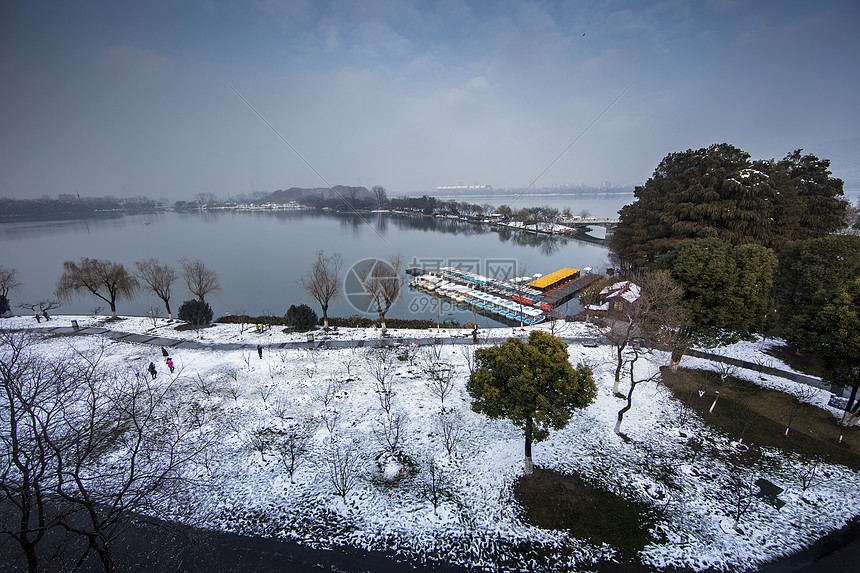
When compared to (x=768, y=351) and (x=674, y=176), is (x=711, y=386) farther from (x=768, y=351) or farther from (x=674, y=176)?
(x=674, y=176)

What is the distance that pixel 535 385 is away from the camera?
30.3 feet

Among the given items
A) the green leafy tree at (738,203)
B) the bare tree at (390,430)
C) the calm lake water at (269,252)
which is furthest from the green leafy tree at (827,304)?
the calm lake water at (269,252)

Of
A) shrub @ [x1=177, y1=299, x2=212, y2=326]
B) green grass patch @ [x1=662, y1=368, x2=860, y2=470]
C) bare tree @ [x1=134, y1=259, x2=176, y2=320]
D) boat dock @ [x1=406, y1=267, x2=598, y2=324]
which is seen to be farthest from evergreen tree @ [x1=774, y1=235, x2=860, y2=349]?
bare tree @ [x1=134, y1=259, x2=176, y2=320]

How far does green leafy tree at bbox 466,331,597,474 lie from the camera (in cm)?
917

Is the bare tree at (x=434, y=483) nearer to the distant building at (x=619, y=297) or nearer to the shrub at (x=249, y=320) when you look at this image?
the distant building at (x=619, y=297)

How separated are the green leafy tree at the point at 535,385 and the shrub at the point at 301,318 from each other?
1528 centimetres

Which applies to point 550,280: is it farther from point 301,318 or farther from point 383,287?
point 301,318

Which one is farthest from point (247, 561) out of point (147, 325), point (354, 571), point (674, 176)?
point (674, 176)

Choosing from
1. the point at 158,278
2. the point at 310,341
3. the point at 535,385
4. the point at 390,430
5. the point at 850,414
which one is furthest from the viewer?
the point at 158,278

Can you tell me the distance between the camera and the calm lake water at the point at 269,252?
1249 inches

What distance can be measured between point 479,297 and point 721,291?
1890 cm

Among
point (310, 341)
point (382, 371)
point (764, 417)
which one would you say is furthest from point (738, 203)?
point (310, 341)

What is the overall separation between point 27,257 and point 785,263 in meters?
80.7

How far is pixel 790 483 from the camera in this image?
389 inches
